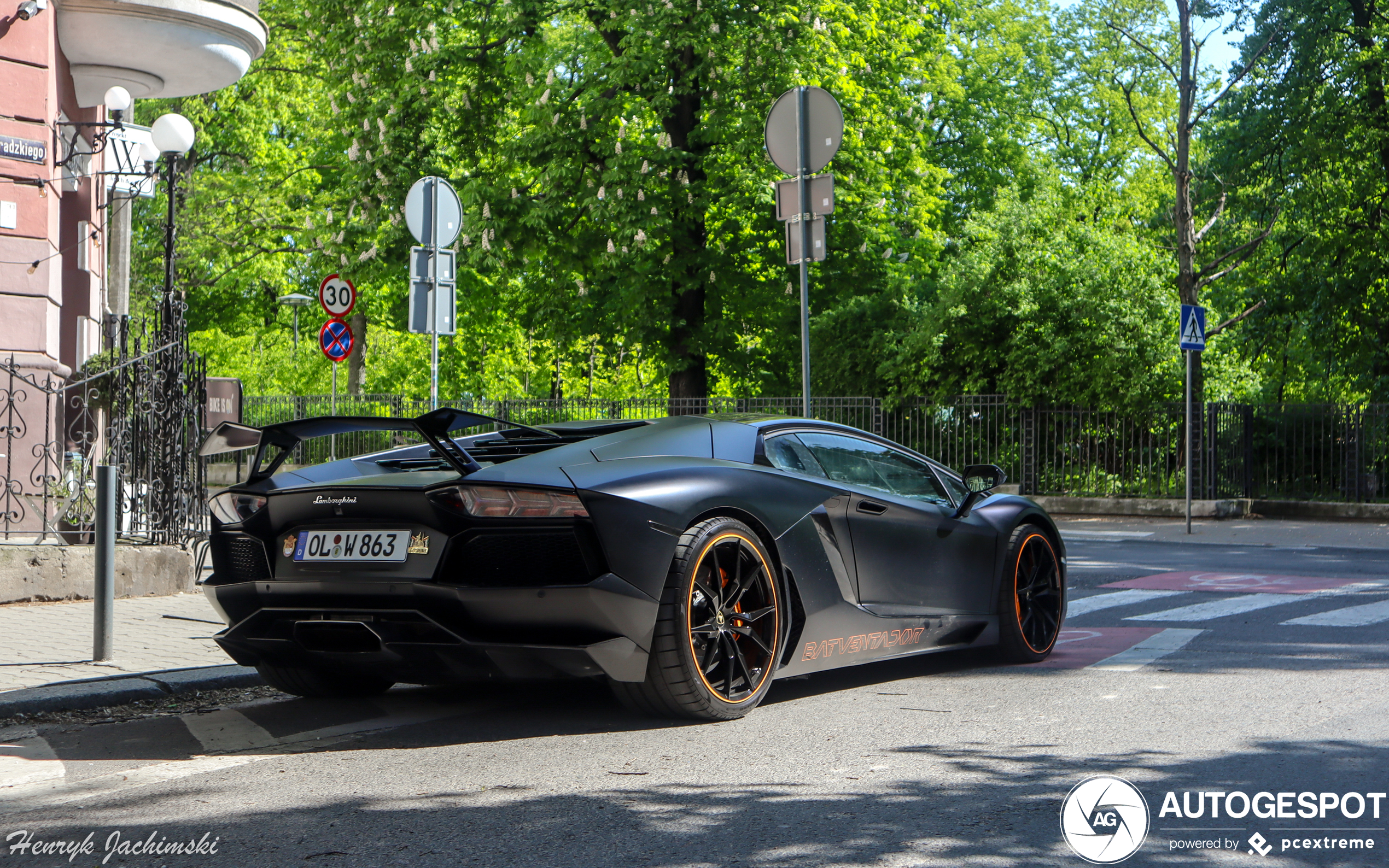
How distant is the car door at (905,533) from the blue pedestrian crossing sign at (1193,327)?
11112mm

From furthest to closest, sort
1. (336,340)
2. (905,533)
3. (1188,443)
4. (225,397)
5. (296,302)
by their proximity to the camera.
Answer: (296,302)
(336,340)
(1188,443)
(225,397)
(905,533)

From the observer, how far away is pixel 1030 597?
7.18 m

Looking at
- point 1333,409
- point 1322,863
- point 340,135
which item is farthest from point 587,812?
point 340,135

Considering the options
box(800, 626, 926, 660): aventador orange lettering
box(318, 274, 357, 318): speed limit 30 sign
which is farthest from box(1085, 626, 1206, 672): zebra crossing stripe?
box(318, 274, 357, 318): speed limit 30 sign

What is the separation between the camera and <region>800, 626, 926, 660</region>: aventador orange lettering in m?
5.86

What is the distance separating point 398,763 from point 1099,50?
39693 mm

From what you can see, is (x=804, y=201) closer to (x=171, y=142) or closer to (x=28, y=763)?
(x=171, y=142)

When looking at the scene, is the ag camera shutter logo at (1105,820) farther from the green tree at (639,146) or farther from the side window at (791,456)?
the green tree at (639,146)

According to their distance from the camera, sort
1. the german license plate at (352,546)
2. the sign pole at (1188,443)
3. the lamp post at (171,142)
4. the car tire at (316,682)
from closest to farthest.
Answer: the german license plate at (352,546) → the car tire at (316,682) → the lamp post at (171,142) → the sign pole at (1188,443)

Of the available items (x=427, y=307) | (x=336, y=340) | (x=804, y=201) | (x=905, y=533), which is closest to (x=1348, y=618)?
(x=905, y=533)

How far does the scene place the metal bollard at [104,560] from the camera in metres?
6.55

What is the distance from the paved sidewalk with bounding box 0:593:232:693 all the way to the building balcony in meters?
7.01

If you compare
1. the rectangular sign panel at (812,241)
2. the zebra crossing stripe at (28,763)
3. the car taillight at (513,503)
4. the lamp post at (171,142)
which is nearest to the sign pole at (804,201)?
the rectangular sign panel at (812,241)

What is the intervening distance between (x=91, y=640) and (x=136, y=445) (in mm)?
2863
